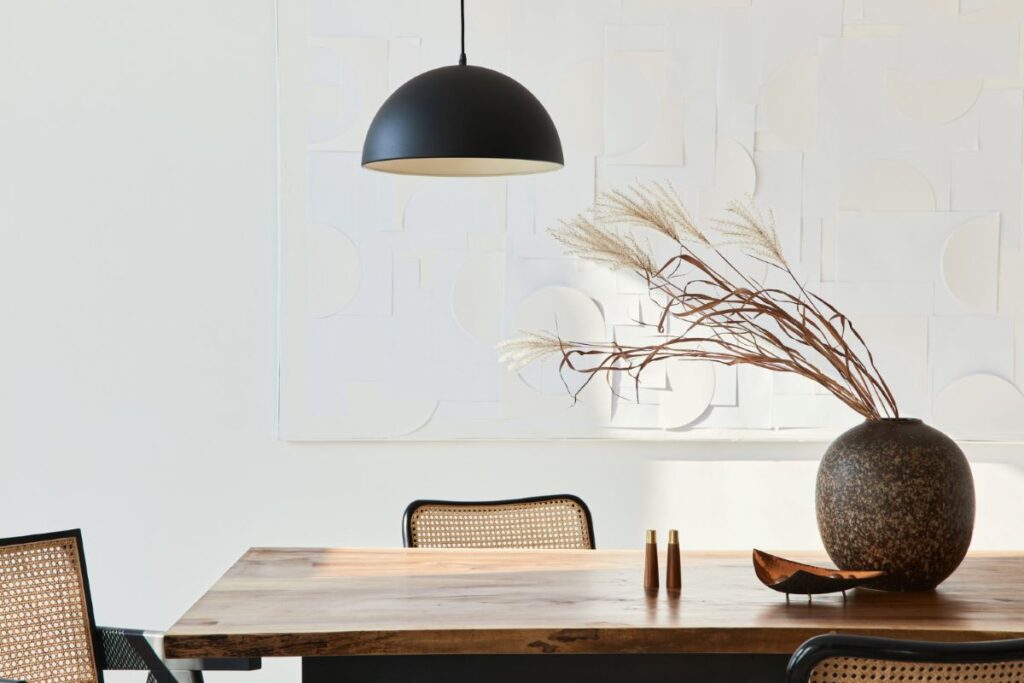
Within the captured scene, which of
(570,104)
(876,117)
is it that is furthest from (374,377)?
(876,117)

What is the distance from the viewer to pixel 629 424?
4012mm

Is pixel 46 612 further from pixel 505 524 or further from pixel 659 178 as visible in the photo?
pixel 659 178

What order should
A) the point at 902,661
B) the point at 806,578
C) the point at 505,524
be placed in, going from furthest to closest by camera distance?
1. the point at 505,524
2. the point at 806,578
3. the point at 902,661

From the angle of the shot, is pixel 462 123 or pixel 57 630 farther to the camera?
pixel 57 630

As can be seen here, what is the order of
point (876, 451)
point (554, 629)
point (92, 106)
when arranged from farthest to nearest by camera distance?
point (92, 106) → point (876, 451) → point (554, 629)

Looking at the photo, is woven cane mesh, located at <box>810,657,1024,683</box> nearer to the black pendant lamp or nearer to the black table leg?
the black table leg

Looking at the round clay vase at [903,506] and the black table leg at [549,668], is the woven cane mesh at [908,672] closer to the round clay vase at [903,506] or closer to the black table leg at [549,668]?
the black table leg at [549,668]

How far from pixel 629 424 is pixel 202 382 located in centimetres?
140

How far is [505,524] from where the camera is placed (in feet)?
10.5

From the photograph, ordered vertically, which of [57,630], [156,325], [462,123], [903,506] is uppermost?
[462,123]

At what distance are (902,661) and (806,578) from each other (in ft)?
1.88

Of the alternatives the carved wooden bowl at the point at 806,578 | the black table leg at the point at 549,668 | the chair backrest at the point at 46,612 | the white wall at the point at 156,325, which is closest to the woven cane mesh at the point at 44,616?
the chair backrest at the point at 46,612

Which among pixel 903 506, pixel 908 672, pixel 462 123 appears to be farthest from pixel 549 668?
pixel 462 123

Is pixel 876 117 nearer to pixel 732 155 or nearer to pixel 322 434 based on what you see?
pixel 732 155
